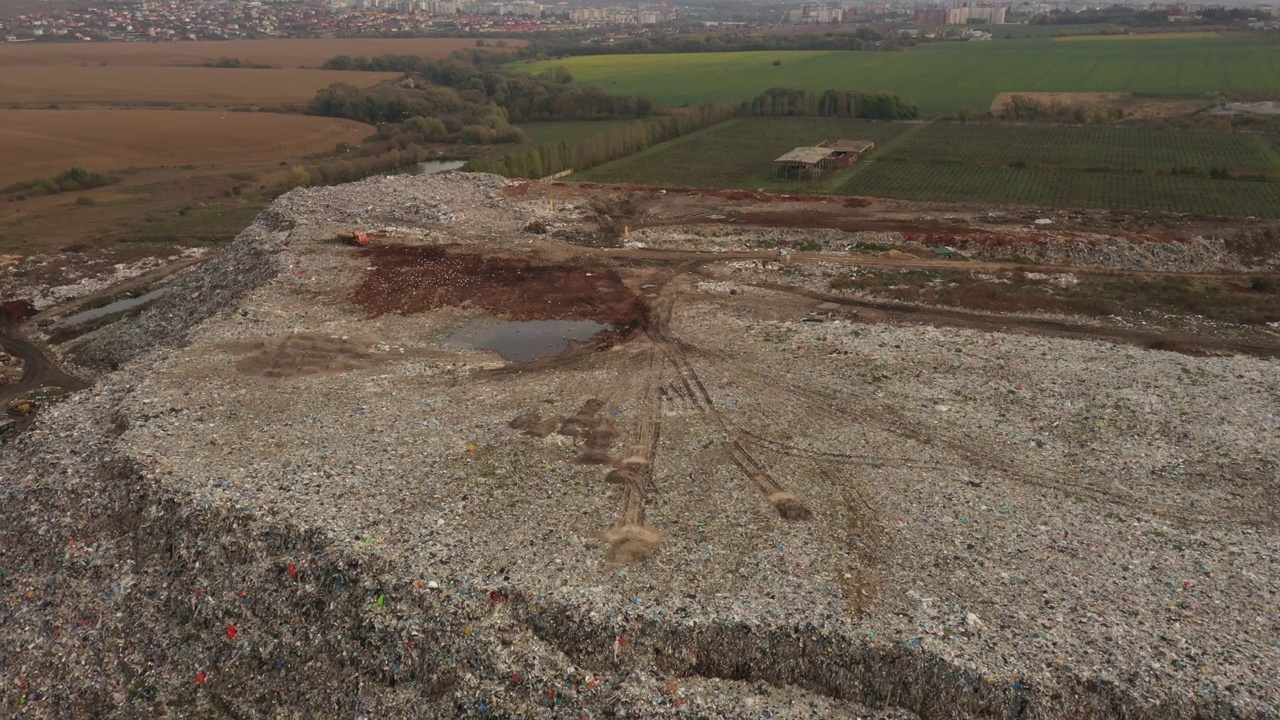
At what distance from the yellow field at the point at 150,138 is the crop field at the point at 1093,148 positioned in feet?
183

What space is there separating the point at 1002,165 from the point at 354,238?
46.6 metres

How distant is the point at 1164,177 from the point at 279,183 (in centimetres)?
6408

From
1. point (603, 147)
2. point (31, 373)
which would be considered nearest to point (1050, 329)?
point (31, 373)

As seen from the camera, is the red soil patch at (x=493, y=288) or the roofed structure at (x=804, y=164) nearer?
the red soil patch at (x=493, y=288)

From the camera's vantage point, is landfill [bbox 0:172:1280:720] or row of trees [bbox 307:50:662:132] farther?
row of trees [bbox 307:50:662:132]

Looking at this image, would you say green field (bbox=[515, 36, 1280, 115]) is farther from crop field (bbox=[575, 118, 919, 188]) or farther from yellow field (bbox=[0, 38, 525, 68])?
yellow field (bbox=[0, 38, 525, 68])

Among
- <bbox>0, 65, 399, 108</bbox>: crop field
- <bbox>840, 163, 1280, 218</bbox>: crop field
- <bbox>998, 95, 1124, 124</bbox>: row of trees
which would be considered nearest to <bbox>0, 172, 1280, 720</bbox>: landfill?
<bbox>840, 163, 1280, 218</bbox>: crop field

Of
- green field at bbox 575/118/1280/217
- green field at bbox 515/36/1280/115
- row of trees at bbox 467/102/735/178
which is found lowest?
green field at bbox 575/118/1280/217

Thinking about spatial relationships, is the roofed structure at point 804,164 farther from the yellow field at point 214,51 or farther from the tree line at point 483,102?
the yellow field at point 214,51

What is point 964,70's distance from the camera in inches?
4343

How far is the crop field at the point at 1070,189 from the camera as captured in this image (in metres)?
47.8

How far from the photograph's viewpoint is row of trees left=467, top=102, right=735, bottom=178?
54.3m

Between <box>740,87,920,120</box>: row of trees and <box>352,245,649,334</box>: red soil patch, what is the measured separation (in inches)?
2219

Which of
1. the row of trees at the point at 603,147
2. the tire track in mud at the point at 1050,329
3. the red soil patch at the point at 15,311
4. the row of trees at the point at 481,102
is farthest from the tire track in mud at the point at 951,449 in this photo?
the row of trees at the point at 481,102
